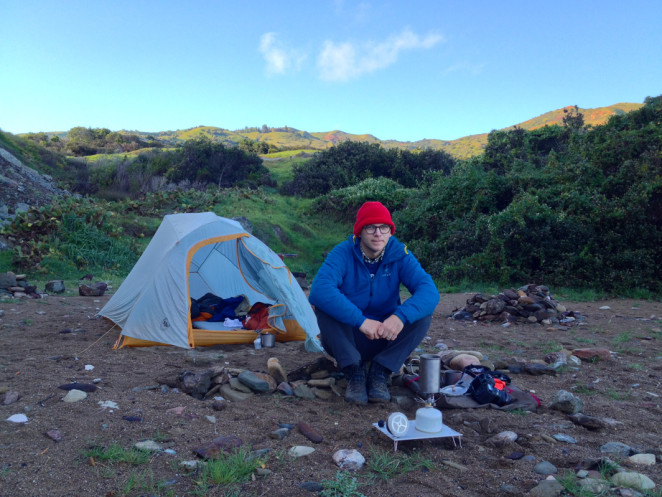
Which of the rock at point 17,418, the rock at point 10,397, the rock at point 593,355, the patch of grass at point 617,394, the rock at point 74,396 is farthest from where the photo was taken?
the rock at point 593,355

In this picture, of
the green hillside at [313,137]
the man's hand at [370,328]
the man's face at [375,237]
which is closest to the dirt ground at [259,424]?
the man's hand at [370,328]

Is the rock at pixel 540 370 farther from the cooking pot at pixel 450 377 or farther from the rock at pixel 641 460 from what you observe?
the rock at pixel 641 460

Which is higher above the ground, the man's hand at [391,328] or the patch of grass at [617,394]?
the man's hand at [391,328]

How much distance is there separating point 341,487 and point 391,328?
1245 millimetres

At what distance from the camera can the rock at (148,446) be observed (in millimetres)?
2684

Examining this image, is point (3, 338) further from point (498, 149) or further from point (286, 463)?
point (498, 149)

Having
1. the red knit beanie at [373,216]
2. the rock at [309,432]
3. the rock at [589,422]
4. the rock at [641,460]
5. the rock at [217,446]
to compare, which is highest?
the red knit beanie at [373,216]

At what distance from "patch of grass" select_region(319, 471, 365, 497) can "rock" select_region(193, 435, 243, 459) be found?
2.05 feet

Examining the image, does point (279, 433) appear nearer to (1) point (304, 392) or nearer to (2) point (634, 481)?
(1) point (304, 392)

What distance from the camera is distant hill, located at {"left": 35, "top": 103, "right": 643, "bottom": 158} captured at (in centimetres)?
4634

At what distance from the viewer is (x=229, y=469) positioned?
2461 millimetres

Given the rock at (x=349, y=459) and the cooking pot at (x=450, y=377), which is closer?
the rock at (x=349, y=459)

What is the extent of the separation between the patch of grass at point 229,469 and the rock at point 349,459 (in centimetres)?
42

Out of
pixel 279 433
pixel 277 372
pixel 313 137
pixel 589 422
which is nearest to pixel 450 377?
pixel 589 422
